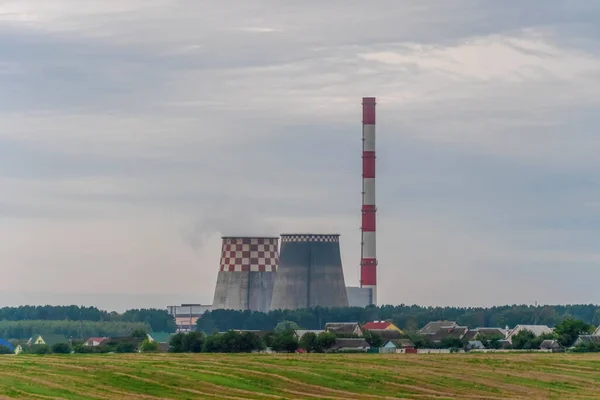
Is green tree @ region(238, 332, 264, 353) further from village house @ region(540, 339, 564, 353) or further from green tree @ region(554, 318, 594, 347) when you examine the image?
green tree @ region(554, 318, 594, 347)

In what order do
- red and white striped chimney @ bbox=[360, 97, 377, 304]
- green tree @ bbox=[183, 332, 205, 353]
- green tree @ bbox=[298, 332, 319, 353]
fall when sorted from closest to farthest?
green tree @ bbox=[183, 332, 205, 353] < green tree @ bbox=[298, 332, 319, 353] < red and white striped chimney @ bbox=[360, 97, 377, 304]

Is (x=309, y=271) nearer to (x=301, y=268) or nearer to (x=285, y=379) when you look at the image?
(x=301, y=268)

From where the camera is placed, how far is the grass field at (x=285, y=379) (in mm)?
51688

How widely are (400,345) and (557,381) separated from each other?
48.9 m

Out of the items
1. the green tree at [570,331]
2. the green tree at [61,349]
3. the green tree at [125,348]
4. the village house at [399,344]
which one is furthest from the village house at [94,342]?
the green tree at [570,331]

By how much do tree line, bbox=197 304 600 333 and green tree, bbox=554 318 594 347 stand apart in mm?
47432

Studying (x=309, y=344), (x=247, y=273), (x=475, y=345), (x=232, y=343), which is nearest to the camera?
(x=232, y=343)

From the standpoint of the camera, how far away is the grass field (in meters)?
51.7

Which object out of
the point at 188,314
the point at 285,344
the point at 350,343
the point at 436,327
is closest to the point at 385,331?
the point at 436,327

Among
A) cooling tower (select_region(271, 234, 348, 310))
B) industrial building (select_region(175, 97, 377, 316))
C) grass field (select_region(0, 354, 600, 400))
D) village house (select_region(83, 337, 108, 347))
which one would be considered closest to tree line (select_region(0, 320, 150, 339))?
industrial building (select_region(175, 97, 377, 316))

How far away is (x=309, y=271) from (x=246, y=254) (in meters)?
9.40

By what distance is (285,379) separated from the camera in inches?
2303

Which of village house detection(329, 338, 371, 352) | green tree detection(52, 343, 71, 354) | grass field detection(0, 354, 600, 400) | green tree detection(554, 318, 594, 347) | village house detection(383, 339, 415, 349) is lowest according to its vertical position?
grass field detection(0, 354, 600, 400)

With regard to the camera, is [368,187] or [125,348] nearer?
[125,348]
